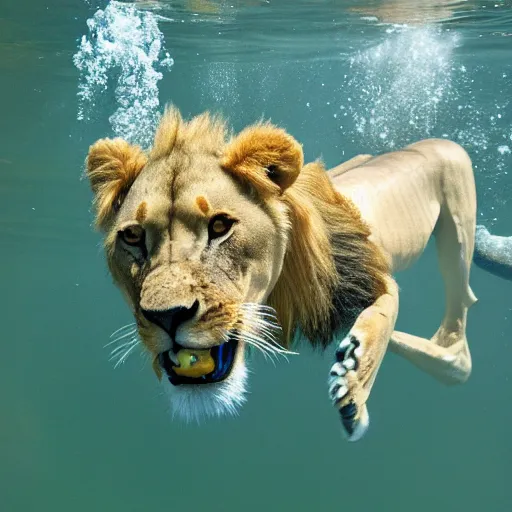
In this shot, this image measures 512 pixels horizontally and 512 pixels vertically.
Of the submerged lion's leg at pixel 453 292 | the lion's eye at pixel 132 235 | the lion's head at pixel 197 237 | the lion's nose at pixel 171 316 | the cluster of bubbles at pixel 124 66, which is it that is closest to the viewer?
the lion's nose at pixel 171 316

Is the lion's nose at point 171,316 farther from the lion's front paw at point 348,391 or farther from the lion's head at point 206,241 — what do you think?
the lion's front paw at point 348,391

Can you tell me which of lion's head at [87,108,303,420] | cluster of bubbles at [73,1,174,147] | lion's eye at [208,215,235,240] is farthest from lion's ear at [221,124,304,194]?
cluster of bubbles at [73,1,174,147]

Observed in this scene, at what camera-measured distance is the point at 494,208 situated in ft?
72.9

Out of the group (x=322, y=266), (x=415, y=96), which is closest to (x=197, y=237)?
(x=322, y=266)

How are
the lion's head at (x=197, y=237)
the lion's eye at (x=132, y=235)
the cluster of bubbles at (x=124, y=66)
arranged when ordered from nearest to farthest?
1. the lion's head at (x=197, y=237)
2. the lion's eye at (x=132, y=235)
3. the cluster of bubbles at (x=124, y=66)

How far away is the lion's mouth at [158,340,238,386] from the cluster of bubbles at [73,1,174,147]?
31.1 feet

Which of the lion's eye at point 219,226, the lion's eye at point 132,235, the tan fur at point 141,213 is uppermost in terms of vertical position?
the tan fur at point 141,213

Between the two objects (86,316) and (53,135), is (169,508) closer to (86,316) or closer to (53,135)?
(86,316)

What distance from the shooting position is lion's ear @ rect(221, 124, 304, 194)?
12.3ft

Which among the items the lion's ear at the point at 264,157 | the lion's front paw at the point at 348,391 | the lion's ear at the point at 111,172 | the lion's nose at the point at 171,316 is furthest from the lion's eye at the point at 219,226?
the lion's front paw at the point at 348,391

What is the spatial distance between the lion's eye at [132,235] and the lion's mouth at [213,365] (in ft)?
1.72

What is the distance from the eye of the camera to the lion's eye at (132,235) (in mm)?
3533

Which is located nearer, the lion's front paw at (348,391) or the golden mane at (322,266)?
the lion's front paw at (348,391)

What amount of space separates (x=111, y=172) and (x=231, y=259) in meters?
0.87
